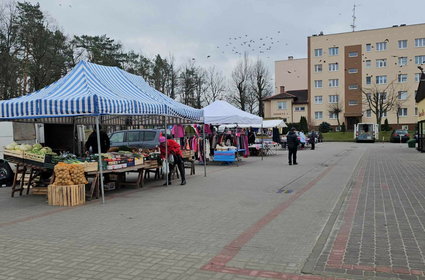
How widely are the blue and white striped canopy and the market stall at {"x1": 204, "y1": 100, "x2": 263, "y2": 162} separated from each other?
5.70m

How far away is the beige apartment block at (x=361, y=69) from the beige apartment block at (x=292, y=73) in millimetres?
17829

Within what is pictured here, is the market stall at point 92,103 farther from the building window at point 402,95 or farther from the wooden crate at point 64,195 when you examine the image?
the building window at point 402,95

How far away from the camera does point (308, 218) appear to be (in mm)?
7262

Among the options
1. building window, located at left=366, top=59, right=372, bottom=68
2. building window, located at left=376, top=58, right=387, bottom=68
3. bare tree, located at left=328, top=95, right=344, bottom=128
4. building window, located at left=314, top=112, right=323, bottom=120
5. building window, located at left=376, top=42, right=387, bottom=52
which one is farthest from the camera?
building window, located at left=314, top=112, right=323, bottom=120

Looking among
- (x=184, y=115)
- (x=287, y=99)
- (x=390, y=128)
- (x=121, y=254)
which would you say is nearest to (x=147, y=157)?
(x=184, y=115)

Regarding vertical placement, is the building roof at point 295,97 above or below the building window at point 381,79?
below

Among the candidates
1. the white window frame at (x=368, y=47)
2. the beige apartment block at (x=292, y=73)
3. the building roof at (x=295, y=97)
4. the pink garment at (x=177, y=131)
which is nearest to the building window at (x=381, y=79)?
the white window frame at (x=368, y=47)

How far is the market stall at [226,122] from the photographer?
1739 centimetres

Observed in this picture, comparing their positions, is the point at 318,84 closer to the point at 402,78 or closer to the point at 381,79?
the point at 381,79

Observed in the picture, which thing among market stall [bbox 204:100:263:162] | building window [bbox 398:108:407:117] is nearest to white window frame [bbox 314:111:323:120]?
building window [bbox 398:108:407:117]

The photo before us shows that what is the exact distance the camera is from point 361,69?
64.9m

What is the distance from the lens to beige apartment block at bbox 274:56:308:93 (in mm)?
86125

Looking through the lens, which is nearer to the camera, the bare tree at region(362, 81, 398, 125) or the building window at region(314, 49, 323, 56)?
the bare tree at region(362, 81, 398, 125)

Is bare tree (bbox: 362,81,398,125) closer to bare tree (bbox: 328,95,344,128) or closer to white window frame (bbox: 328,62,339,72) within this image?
bare tree (bbox: 328,95,344,128)
